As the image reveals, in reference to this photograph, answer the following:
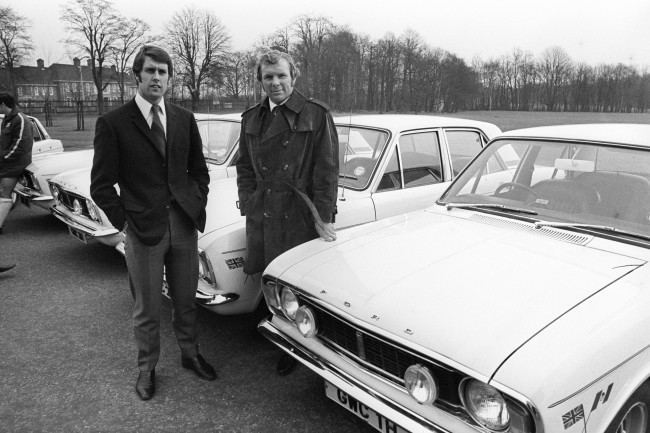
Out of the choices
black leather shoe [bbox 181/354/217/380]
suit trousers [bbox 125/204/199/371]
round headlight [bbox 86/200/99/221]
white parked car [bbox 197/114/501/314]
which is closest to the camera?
suit trousers [bbox 125/204/199/371]

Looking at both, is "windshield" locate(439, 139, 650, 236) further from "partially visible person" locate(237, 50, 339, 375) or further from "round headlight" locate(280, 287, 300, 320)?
"round headlight" locate(280, 287, 300, 320)

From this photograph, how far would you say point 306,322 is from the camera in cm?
259

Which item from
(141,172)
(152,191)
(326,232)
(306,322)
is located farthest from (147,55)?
(306,322)

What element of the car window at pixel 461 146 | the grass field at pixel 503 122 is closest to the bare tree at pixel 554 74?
the grass field at pixel 503 122

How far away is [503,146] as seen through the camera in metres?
3.59

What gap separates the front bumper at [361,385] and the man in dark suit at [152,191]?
732 millimetres

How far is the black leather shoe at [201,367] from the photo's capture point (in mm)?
3299

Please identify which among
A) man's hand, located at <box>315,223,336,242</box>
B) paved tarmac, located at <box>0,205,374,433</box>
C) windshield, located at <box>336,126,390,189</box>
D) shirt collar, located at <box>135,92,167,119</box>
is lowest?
paved tarmac, located at <box>0,205,374,433</box>

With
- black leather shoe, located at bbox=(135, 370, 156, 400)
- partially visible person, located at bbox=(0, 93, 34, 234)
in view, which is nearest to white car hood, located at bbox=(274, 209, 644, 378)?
black leather shoe, located at bbox=(135, 370, 156, 400)

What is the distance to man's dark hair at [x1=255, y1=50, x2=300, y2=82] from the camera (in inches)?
119

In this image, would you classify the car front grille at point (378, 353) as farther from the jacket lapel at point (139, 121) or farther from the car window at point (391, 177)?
the car window at point (391, 177)

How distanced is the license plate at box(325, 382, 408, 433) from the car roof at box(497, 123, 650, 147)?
2125mm

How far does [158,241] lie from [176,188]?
327 millimetres

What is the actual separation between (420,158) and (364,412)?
2769 mm
